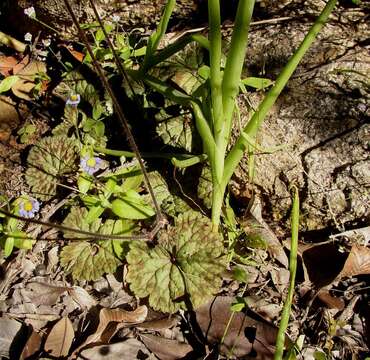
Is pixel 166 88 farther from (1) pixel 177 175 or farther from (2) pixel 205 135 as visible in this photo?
(1) pixel 177 175

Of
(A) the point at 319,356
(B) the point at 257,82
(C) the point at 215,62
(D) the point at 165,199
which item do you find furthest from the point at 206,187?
(A) the point at 319,356

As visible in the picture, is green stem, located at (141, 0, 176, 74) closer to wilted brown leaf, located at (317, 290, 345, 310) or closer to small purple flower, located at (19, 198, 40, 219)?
small purple flower, located at (19, 198, 40, 219)

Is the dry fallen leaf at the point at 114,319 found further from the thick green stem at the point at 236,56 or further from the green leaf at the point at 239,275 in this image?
the thick green stem at the point at 236,56

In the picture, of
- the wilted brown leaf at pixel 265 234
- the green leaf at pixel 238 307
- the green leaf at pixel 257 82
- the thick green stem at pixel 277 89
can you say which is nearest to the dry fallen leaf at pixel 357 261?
the wilted brown leaf at pixel 265 234

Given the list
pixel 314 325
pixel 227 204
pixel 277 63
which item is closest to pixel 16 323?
pixel 227 204

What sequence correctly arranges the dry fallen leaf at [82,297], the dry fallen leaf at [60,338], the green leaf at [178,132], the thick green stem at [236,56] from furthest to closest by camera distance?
1. the green leaf at [178,132]
2. the dry fallen leaf at [82,297]
3. the dry fallen leaf at [60,338]
4. the thick green stem at [236,56]
